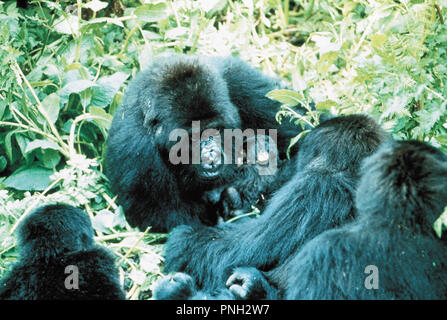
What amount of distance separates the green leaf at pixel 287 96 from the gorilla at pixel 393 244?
1.35m

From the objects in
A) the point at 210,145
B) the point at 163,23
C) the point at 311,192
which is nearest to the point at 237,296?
the point at 311,192

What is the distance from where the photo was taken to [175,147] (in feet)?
14.4

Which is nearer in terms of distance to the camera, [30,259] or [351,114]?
[30,259]

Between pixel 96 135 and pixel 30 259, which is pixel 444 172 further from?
pixel 96 135

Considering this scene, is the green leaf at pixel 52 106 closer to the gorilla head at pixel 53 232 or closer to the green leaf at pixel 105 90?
the green leaf at pixel 105 90

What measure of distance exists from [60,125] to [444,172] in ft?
10.1

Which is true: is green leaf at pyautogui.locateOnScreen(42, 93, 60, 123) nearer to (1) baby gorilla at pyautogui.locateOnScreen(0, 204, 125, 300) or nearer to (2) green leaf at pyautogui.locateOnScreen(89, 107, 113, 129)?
(2) green leaf at pyautogui.locateOnScreen(89, 107, 113, 129)

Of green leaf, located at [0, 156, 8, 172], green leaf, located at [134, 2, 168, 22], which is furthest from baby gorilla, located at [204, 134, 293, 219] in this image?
green leaf, located at [0, 156, 8, 172]

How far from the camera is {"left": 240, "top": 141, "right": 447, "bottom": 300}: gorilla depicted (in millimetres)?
2938

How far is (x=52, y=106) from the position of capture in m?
4.67

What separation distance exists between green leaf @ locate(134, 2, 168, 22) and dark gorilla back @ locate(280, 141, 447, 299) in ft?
9.53

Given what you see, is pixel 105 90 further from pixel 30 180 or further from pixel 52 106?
pixel 30 180

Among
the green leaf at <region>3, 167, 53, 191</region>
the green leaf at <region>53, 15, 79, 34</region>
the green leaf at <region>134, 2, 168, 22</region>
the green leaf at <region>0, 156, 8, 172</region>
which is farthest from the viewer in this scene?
the green leaf at <region>134, 2, 168, 22</region>

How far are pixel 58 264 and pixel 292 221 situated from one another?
1.35 metres
